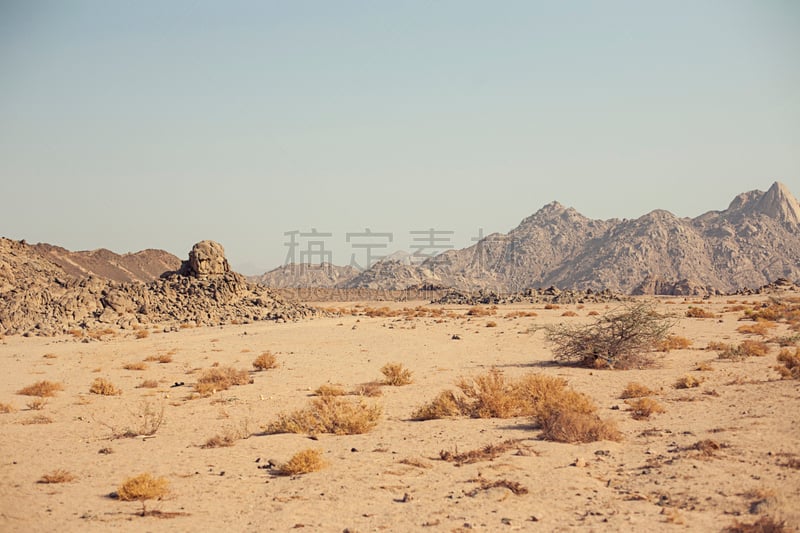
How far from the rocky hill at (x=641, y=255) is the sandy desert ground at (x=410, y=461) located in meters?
64.9

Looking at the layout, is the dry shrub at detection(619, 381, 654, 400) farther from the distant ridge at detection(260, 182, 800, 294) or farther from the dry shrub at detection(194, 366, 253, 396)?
the distant ridge at detection(260, 182, 800, 294)

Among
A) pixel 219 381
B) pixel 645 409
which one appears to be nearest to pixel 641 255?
pixel 219 381

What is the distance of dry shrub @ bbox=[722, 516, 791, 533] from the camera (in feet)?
19.3

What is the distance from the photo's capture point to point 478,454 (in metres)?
9.22

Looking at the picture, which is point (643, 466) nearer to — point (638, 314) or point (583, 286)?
point (638, 314)

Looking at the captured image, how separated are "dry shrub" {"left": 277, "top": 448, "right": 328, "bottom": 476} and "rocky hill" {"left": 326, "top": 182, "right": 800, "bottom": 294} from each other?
231 feet

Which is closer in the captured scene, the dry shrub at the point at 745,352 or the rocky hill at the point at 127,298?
the dry shrub at the point at 745,352

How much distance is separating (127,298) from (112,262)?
150 feet

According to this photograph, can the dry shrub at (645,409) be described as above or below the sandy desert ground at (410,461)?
above

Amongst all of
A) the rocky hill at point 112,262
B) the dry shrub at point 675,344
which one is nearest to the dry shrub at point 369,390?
the dry shrub at point 675,344

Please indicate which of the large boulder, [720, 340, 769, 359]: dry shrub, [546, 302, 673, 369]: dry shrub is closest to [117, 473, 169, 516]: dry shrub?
[546, 302, 673, 369]: dry shrub

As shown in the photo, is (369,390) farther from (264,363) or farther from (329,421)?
(264,363)

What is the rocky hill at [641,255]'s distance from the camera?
313 ft

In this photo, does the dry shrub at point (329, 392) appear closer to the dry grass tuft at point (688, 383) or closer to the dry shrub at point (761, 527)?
the dry grass tuft at point (688, 383)
